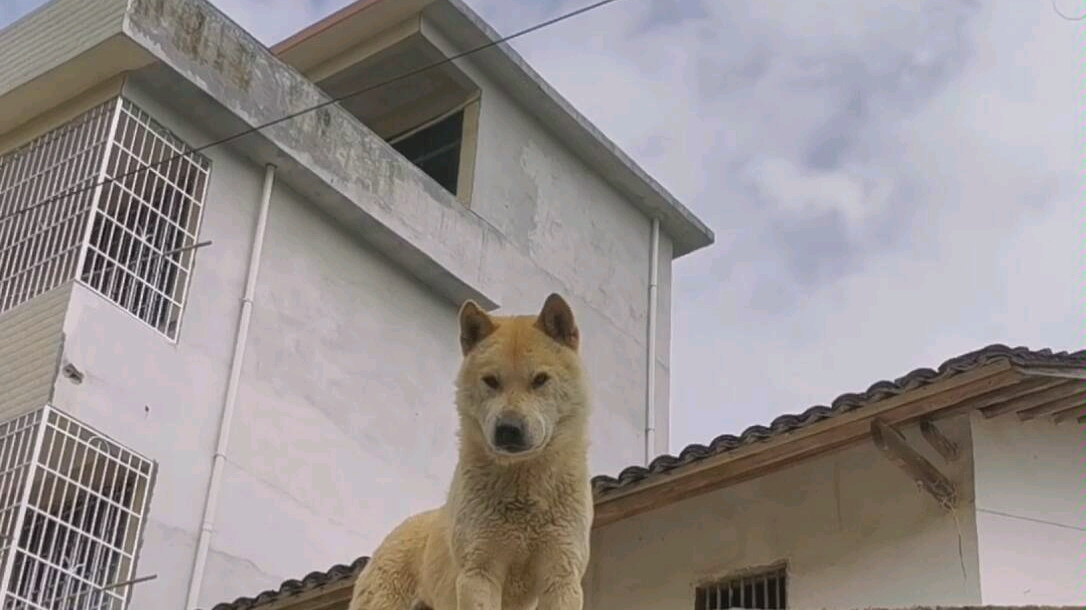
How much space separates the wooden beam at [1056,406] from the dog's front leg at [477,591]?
5.67 metres

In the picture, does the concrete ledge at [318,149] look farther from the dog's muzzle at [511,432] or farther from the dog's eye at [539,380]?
the dog's muzzle at [511,432]

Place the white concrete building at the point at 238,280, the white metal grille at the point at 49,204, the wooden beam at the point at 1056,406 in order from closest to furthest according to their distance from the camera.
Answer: the wooden beam at the point at 1056,406 < the white concrete building at the point at 238,280 < the white metal grille at the point at 49,204

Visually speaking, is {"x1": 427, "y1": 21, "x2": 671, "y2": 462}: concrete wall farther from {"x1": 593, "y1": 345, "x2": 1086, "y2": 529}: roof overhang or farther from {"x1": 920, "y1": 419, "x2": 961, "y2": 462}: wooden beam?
{"x1": 920, "y1": 419, "x2": 961, "y2": 462}: wooden beam

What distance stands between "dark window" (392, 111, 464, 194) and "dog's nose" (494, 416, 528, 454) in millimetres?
15793

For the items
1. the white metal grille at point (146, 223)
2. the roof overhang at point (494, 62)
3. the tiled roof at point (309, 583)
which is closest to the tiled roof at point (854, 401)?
the tiled roof at point (309, 583)

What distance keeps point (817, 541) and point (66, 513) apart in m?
7.82

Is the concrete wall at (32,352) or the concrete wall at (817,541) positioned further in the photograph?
the concrete wall at (32,352)

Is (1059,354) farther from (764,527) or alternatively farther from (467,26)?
(467,26)

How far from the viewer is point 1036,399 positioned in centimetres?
1042

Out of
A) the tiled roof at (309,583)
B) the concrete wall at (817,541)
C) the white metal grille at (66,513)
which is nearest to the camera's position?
the concrete wall at (817,541)

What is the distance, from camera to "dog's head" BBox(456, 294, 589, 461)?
591 centimetres

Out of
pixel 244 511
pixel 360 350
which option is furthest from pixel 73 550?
pixel 360 350

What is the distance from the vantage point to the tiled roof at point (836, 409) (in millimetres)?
9703

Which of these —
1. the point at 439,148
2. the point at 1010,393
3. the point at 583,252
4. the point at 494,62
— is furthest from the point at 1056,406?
the point at 439,148
